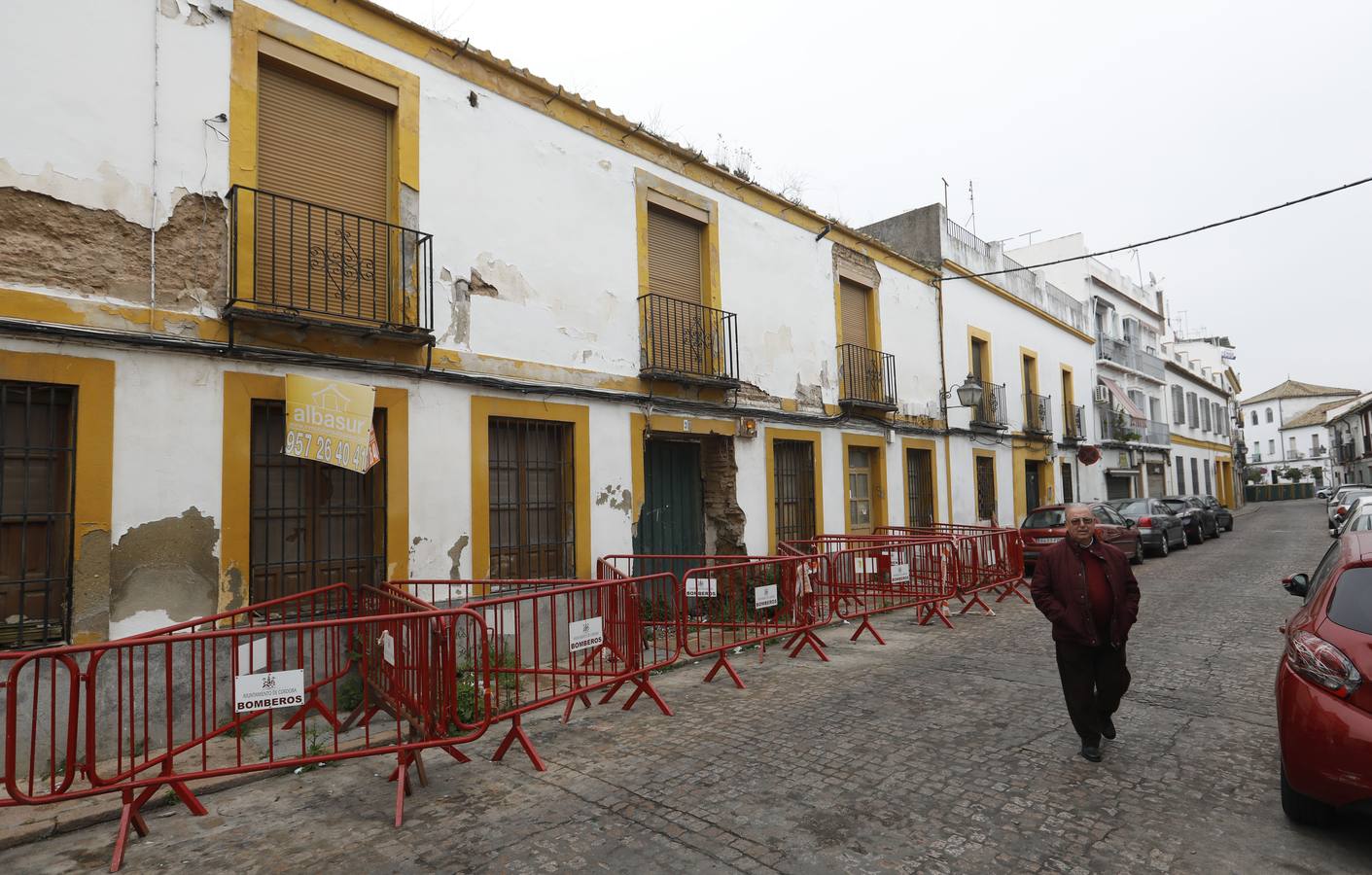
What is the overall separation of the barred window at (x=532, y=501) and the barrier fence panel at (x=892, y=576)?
119 inches

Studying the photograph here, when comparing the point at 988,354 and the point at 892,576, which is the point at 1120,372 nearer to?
the point at 988,354

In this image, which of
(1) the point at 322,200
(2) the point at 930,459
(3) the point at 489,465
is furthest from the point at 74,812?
(2) the point at 930,459

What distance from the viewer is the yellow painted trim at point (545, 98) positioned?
23.0ft

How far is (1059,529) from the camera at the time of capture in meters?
13.2

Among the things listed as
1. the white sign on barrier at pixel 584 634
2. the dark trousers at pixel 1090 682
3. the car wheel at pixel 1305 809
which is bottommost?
the car wheel at pixel 1305 809

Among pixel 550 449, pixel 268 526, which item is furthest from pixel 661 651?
pixel 268 526

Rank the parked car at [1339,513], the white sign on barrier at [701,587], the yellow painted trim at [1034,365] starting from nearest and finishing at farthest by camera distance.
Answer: the white sign on barrier at [701,587]
the parked car at [1339,513]
the yellow painted trim at [1034,365]

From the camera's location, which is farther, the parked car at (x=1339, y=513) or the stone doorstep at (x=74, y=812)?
the parked car at (x=1339, y=513)

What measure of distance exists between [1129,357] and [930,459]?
16.9 m

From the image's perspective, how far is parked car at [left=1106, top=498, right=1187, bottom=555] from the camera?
656 inches

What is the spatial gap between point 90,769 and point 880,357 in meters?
12.2

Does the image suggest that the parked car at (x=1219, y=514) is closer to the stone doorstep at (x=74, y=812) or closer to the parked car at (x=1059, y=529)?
the parked car at (x=1059, y=529)

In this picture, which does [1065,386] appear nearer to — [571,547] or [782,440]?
[782,440]

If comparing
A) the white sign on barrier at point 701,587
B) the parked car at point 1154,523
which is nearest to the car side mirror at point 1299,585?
the white sign on barrier at point 701,587
